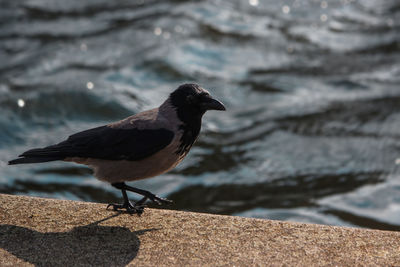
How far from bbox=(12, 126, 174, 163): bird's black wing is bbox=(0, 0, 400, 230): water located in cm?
294

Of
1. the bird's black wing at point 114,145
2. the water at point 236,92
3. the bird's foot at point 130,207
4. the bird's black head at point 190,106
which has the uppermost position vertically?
the bird's black head at point 190,106

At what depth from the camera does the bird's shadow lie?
3.37m

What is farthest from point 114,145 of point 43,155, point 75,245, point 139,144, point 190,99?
point 75,245

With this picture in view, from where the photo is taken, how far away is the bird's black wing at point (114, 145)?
12.5 ft

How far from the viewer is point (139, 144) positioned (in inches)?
150

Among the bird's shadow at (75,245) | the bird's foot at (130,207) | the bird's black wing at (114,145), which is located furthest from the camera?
the bird's foot at (130,207)

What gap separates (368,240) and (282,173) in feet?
12.1

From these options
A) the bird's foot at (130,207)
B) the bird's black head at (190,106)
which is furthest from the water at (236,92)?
the bird's black head at (190,106)

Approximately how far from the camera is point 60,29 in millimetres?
11586

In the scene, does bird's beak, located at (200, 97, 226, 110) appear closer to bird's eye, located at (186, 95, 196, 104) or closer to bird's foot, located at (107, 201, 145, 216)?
bird's eye, located at (186, 95, 196, 104)

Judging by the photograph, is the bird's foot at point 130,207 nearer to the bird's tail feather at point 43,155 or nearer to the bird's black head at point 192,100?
the bird's tail feather at point 43,155

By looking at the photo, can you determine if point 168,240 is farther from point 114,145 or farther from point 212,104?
point 212,104

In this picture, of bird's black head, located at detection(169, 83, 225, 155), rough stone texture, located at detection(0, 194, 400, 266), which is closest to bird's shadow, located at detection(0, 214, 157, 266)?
rough stone texture, located at detection(0, 194, 400, 266)

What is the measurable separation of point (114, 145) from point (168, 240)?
2.17ft
